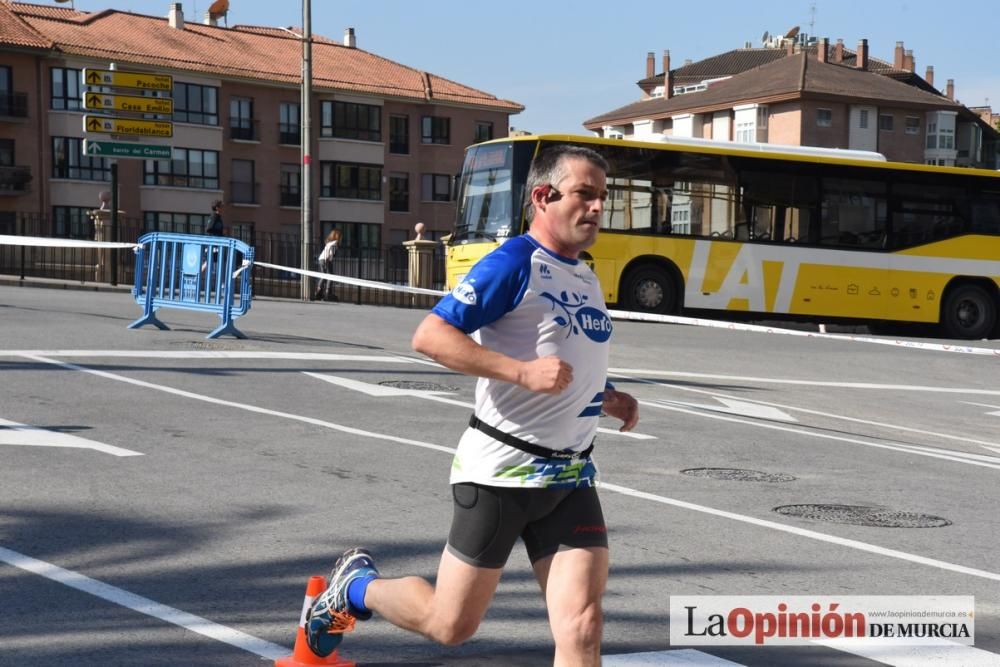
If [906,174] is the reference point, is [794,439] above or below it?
below

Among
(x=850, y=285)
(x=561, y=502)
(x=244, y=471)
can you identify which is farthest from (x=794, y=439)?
(x=850, y=285)

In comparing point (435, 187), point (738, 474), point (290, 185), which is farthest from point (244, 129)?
point (738, 474)

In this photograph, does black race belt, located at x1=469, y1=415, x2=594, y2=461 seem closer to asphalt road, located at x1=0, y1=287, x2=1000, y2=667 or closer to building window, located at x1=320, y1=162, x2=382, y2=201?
asphalt road, located at x1=0, y1=287, x2=1000, y2=667

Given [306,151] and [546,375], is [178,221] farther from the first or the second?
[546,375]

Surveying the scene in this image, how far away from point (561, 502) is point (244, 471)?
513 cm

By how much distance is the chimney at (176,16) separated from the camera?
72.2m

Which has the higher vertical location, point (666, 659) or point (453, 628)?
point (453, 628)

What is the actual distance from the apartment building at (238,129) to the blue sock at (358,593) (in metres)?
56.3

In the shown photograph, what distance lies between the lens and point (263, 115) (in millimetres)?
72625

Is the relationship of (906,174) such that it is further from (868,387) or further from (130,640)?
(130,640)

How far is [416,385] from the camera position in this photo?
1433 cm

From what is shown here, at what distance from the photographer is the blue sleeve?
4.07 m

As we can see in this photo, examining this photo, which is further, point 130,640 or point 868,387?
point 868,387

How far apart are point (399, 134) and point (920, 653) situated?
73.4 meters
